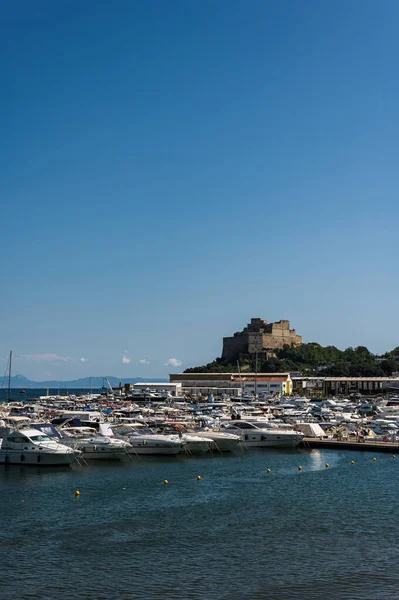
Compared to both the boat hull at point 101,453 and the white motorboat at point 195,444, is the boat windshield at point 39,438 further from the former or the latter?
the white motorboat at point 195,444

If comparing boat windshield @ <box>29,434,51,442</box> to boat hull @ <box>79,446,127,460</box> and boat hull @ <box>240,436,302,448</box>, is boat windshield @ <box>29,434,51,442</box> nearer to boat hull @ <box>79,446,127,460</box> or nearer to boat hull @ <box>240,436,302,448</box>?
boat hull @ <box>79,446,127,460</box>

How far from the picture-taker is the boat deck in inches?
2169

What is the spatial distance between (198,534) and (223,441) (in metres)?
26.2

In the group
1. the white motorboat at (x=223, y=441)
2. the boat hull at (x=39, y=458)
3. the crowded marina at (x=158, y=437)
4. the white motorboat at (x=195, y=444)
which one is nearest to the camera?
the boat hull at (x=39, y=458)

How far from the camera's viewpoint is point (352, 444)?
56.9m

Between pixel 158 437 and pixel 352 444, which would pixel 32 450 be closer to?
pixel 158 437

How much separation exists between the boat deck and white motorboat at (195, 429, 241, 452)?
7255 mm

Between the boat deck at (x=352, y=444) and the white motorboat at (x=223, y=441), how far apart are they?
23.8 ft

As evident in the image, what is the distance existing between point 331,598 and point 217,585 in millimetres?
3781

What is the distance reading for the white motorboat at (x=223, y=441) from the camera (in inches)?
2154

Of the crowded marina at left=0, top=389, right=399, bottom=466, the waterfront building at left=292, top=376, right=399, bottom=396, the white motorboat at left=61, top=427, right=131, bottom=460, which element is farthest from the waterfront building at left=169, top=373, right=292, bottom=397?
the white motorboat at left=61, top=427, right=131, bottom=460

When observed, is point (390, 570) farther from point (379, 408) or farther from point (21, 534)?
point (379, 408)

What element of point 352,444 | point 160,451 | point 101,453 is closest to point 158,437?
point 160,451

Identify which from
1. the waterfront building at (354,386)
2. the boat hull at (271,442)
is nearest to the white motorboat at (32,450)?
the boat hull at (271,442)
